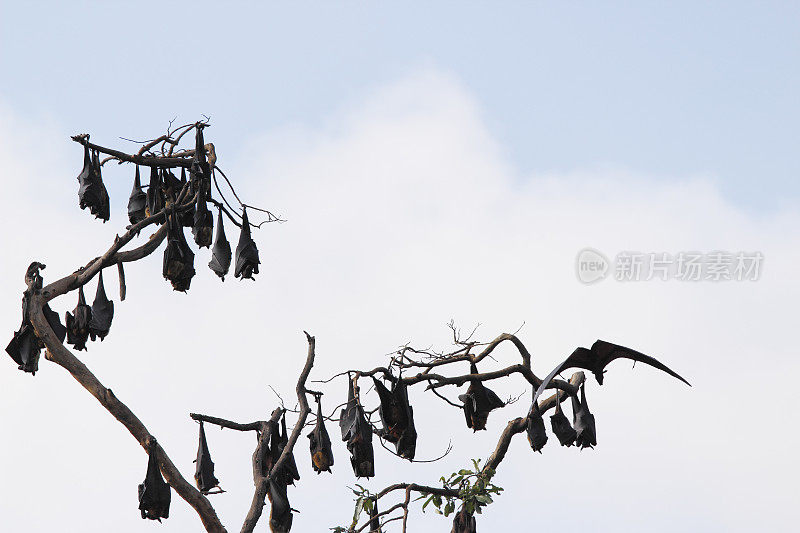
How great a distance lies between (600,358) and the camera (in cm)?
859

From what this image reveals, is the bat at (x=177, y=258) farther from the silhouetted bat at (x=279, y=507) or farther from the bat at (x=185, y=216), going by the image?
the silhouetted bat at (x=279, y=507)

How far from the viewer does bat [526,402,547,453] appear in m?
9.35

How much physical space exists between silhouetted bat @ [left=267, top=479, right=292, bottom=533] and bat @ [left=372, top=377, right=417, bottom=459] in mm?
1052

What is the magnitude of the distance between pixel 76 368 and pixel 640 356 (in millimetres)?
4760

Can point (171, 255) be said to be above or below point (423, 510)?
above

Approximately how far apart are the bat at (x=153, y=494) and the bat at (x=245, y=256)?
90.6 inches

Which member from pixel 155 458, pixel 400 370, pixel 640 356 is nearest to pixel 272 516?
pixel 155 458

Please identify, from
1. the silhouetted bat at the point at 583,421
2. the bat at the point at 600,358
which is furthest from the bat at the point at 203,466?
the bat at the point at 600,358

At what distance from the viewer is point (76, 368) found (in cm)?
854

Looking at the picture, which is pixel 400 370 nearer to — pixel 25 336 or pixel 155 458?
pixel 155 458

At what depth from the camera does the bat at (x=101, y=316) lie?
9945mm

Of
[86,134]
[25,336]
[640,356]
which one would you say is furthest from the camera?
[86,134]

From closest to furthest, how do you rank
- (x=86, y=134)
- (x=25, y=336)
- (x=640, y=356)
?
(x=640, y=356), (x=25, y=336), (x=86, y=134)

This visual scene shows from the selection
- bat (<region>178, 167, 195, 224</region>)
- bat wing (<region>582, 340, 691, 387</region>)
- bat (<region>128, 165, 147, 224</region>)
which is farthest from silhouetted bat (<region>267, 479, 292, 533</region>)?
bat (<region>128, 165, 147, 224</region>)
